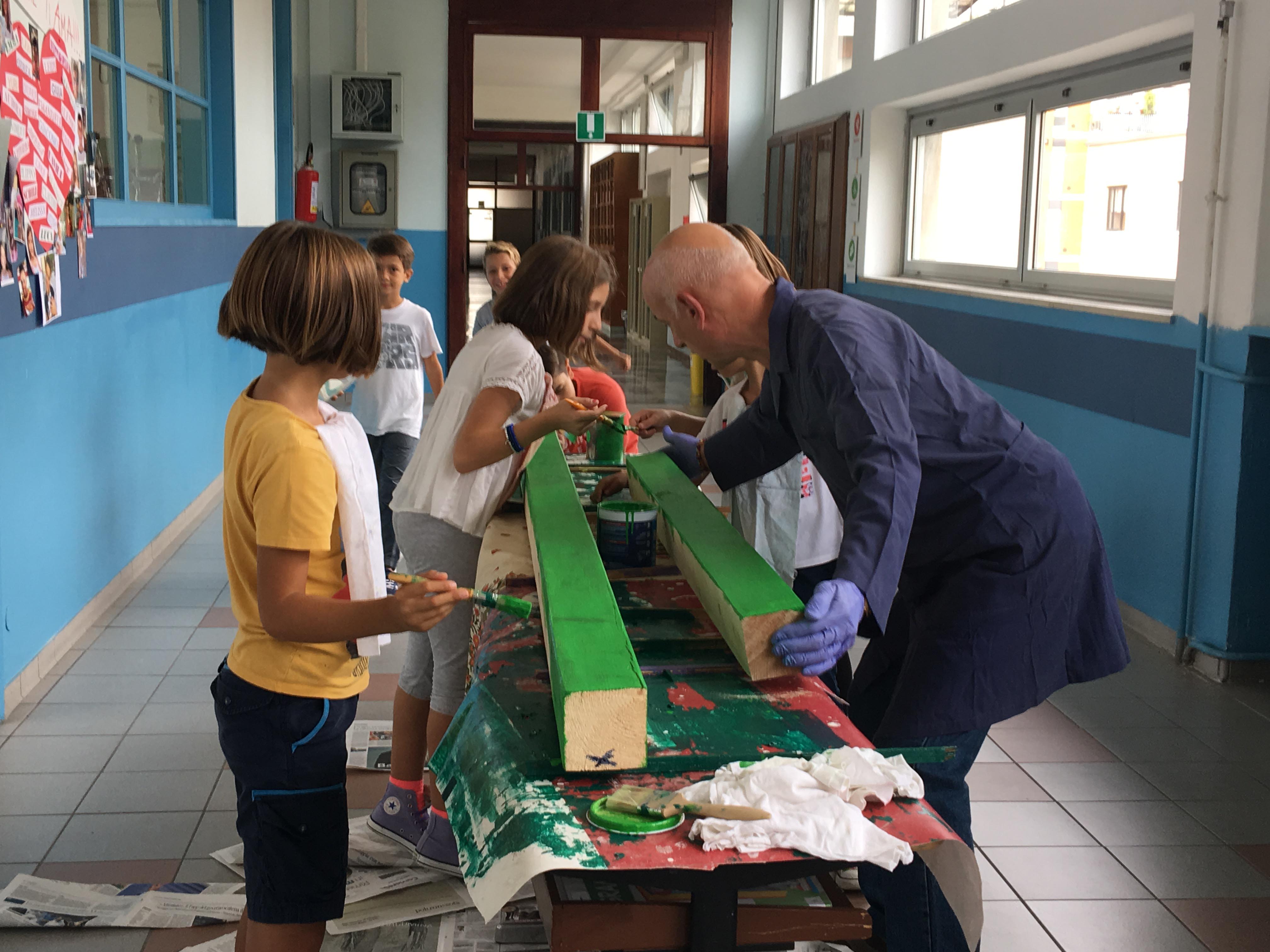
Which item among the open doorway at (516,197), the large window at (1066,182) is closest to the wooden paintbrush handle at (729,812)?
the large window at (1066,182)

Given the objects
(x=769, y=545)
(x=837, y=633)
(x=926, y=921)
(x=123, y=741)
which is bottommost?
(x=123, y=741)

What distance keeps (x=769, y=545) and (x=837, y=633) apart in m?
1.34

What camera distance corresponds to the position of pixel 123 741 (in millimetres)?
3201

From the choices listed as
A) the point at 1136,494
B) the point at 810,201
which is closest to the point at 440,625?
the point at 1136,494

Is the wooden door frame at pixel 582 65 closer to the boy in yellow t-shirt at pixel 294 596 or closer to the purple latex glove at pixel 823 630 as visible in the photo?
the boy in yellow t-shirt at pixel 294 596

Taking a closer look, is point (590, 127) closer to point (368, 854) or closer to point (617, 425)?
point (617, 425)

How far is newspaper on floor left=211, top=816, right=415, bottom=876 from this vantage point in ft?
8.29

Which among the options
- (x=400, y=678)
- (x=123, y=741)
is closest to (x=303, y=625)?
(x=400, y=678)

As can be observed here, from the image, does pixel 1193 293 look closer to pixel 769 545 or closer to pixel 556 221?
pixel 769 545

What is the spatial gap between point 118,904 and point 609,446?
157cm

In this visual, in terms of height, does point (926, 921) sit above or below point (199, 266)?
below

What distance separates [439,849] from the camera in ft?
8.16

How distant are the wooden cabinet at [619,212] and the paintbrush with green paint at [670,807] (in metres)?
15.6

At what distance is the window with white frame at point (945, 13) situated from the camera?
6.18 meters
